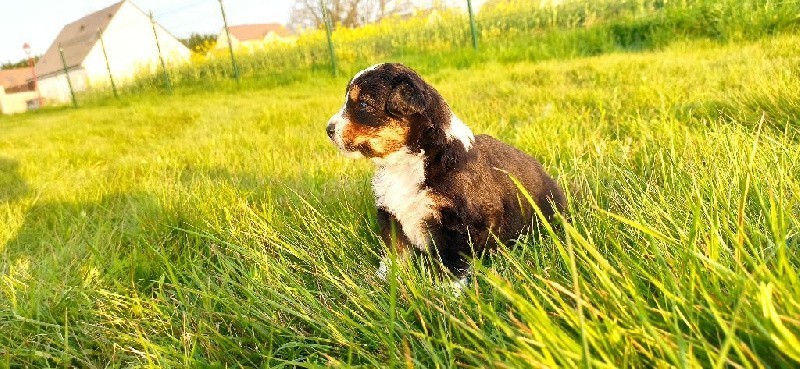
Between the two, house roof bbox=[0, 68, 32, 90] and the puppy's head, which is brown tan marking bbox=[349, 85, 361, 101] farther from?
house roof bbox=[0, 68, 32, 90]

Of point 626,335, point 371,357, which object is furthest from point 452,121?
point 626,335

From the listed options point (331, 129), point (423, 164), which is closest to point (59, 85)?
point (331, 129)

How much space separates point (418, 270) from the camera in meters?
2.30

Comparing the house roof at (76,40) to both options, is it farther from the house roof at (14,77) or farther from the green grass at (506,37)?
the green grass at (506,37)

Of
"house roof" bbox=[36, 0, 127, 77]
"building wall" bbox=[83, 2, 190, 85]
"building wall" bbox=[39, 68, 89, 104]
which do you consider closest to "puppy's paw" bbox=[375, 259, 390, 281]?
"building wall" bbox=[83, 2, 190, 85]

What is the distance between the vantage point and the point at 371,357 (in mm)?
1458

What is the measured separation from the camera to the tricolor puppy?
7.38 ft

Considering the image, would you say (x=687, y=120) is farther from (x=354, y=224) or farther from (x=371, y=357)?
(x=371, y=357)

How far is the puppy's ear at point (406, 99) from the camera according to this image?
2.19 meters

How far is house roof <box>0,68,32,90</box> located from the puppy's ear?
61250mm

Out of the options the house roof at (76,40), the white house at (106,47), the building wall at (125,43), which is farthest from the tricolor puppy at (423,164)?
the house roof at (76,40)

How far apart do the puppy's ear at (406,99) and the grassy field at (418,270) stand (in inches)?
24.7

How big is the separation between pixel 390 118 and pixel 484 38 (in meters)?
12.1

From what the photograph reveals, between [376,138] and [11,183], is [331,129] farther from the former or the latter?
[11,183]
